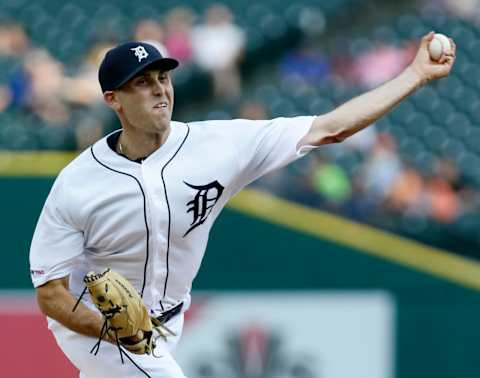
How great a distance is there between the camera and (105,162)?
4492 mm

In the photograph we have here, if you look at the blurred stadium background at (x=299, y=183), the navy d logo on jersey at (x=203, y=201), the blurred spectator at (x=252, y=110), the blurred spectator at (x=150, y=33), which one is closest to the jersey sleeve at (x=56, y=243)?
the navy d logo on jersey at (x=203, y=201)

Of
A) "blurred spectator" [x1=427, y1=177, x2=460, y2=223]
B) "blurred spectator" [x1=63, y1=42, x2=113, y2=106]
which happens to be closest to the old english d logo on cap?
"blurred spectator" [x1=427, y1=177, x2=460, y2=223]

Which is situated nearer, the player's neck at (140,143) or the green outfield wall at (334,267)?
the player's neck at (140,143)

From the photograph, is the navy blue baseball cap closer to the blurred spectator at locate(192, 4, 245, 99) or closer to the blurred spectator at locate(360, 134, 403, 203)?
the blurred spectator at locate(360, 134, 403, 203)

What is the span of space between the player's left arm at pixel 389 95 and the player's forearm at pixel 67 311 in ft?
3.73

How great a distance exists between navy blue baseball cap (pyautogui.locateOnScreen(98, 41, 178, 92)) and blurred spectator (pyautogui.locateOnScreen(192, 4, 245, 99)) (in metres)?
6.84

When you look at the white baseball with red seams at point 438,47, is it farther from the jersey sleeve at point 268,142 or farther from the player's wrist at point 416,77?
the jersey sleeve at point 268,142

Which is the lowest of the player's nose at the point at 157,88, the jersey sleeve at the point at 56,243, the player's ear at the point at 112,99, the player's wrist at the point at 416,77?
the jersey sleeve at the point at 56,243

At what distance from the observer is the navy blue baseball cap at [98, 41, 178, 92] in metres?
4.34

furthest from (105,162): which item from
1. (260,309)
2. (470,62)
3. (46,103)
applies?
(470,62)

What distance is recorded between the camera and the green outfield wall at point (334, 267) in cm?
805

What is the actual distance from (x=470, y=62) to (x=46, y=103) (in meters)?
4.16

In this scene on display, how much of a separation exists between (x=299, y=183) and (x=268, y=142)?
4.94 m

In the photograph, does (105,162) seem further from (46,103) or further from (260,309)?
(46,103)
